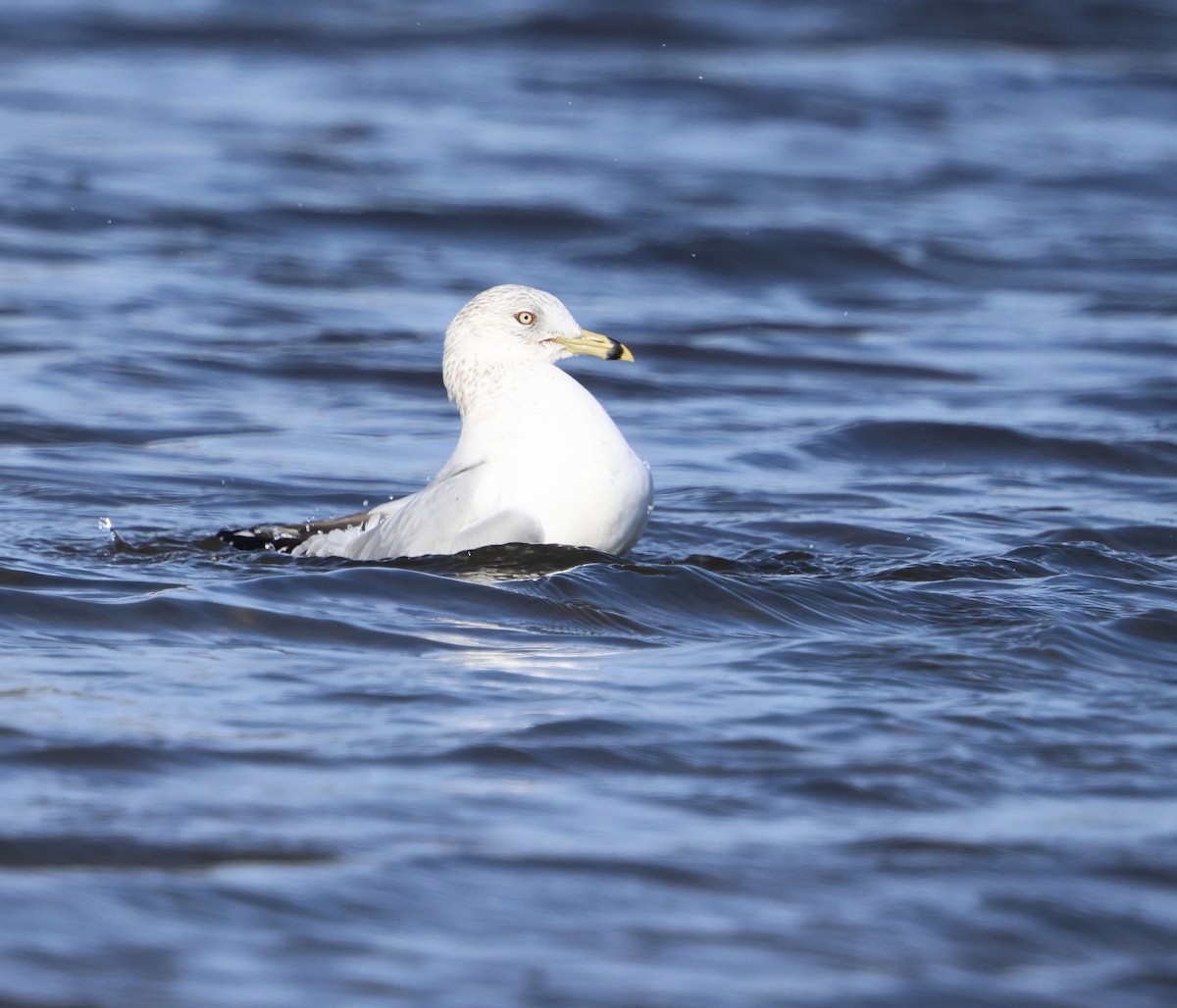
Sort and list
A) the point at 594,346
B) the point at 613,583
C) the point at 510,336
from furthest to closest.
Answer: the point at 594,346 → the point at 510,336 → the point at 613,583

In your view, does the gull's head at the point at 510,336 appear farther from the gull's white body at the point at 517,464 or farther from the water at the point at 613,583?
the water at the point at 613,583

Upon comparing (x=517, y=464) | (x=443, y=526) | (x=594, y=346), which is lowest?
(x=443, y=526)

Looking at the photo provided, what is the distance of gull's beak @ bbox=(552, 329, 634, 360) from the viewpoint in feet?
22.3

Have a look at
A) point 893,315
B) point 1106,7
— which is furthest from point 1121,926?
point 1106,7

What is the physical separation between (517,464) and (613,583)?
470mm

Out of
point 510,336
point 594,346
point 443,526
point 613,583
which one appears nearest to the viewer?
point 613,583

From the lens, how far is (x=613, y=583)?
20.0 feet

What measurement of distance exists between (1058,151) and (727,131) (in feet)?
9.58

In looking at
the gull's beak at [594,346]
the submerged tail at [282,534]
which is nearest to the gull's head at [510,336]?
the gull's beak at [594,346]

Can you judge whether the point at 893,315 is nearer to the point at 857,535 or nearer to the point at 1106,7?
the point at 857,535

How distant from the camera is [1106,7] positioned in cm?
2377

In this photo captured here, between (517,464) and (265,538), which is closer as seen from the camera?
(517,464)

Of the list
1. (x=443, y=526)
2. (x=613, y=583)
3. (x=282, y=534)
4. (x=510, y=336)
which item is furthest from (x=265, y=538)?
(x=613, y=583)

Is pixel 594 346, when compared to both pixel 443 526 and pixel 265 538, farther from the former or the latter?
pixel 265 538
